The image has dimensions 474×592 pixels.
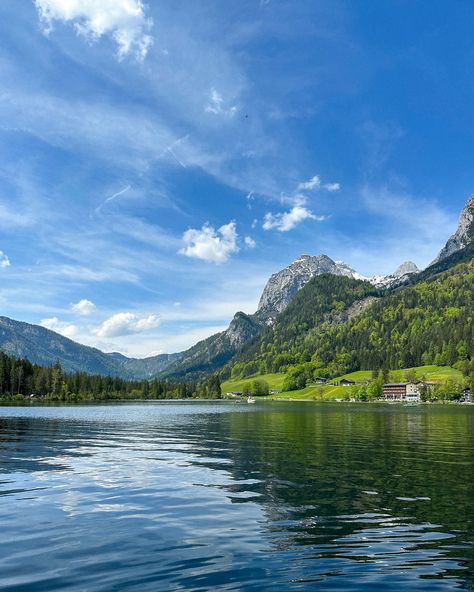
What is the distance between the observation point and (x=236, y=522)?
81.4 feet

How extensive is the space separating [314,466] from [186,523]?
21.3 m

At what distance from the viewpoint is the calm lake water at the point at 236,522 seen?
56.5 feet

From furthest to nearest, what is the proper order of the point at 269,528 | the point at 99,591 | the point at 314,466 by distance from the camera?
the point at 314,466 < the point at 269,528 < the point at 99,591

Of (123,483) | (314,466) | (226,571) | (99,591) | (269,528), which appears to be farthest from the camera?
(314,466)

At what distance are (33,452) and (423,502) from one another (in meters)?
41.5

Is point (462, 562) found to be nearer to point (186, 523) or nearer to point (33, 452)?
point (186, 523)

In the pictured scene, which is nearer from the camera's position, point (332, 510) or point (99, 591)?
point (99, 591)

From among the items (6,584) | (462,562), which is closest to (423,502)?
(462,562)

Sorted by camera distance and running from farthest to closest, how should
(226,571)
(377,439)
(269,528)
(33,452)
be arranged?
1. (377,439)
2. (33,452)
3. (269,528)
4. (226,571)

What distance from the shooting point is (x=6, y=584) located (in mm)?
16172

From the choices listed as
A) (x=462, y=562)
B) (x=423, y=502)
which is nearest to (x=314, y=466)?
(x=423, y=502)

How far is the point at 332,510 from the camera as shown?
90.3ft

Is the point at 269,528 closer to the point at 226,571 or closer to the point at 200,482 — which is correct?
the point at 226,571

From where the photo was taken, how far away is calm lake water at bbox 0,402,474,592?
17.2m
